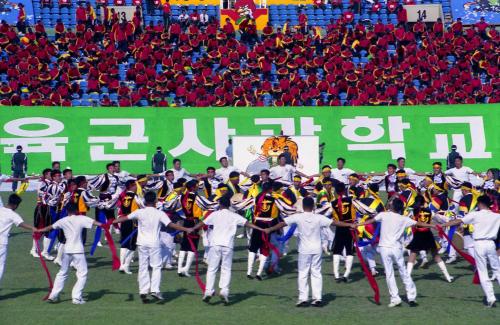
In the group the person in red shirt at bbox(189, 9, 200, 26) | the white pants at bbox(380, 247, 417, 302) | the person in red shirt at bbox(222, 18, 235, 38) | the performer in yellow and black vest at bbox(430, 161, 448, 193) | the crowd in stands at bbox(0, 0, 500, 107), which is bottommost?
the white pants at bbox(380, 247, 417, 302)

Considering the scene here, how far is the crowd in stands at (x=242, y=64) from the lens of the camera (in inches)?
1490

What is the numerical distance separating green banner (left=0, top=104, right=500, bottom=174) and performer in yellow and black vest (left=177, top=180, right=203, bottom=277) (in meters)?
14.6

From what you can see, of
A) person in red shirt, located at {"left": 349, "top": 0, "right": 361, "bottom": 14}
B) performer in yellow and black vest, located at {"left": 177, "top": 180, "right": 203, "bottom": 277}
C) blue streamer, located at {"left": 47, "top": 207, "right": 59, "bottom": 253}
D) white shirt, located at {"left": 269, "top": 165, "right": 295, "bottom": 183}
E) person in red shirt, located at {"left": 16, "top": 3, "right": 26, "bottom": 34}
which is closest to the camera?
performer in yellow and black vest, located at {"left": 177, "top": 180, "right": 203, "bottom": 277}

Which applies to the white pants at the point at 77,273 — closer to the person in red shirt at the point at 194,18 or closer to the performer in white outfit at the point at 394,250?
the performer in white outfit at the point at 394,250

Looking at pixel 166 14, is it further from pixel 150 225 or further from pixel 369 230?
pixel 150 225

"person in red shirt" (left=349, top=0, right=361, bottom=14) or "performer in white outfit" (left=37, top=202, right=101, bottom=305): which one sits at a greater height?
"person in red shirt" (left=349, top=0, right=361, bottom=14)

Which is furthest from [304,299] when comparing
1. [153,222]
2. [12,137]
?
[12,137]

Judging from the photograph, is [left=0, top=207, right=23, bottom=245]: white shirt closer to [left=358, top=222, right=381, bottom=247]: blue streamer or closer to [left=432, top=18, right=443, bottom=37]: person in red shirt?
[left=358, top=222, right=381, bottom=247]: blue streamer

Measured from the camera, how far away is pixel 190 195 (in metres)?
19.1

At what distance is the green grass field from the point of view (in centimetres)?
1495

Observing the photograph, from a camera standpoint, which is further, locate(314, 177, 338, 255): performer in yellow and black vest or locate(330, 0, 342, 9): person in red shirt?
locate(330, 0, 342, 9): person in red shirt

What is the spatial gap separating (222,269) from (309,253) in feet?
5.62

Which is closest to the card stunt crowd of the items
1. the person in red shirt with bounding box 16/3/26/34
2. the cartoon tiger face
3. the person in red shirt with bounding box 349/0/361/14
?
the cartoon tiger face

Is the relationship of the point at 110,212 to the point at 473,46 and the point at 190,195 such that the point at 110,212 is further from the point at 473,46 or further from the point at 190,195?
the point at 473,46
